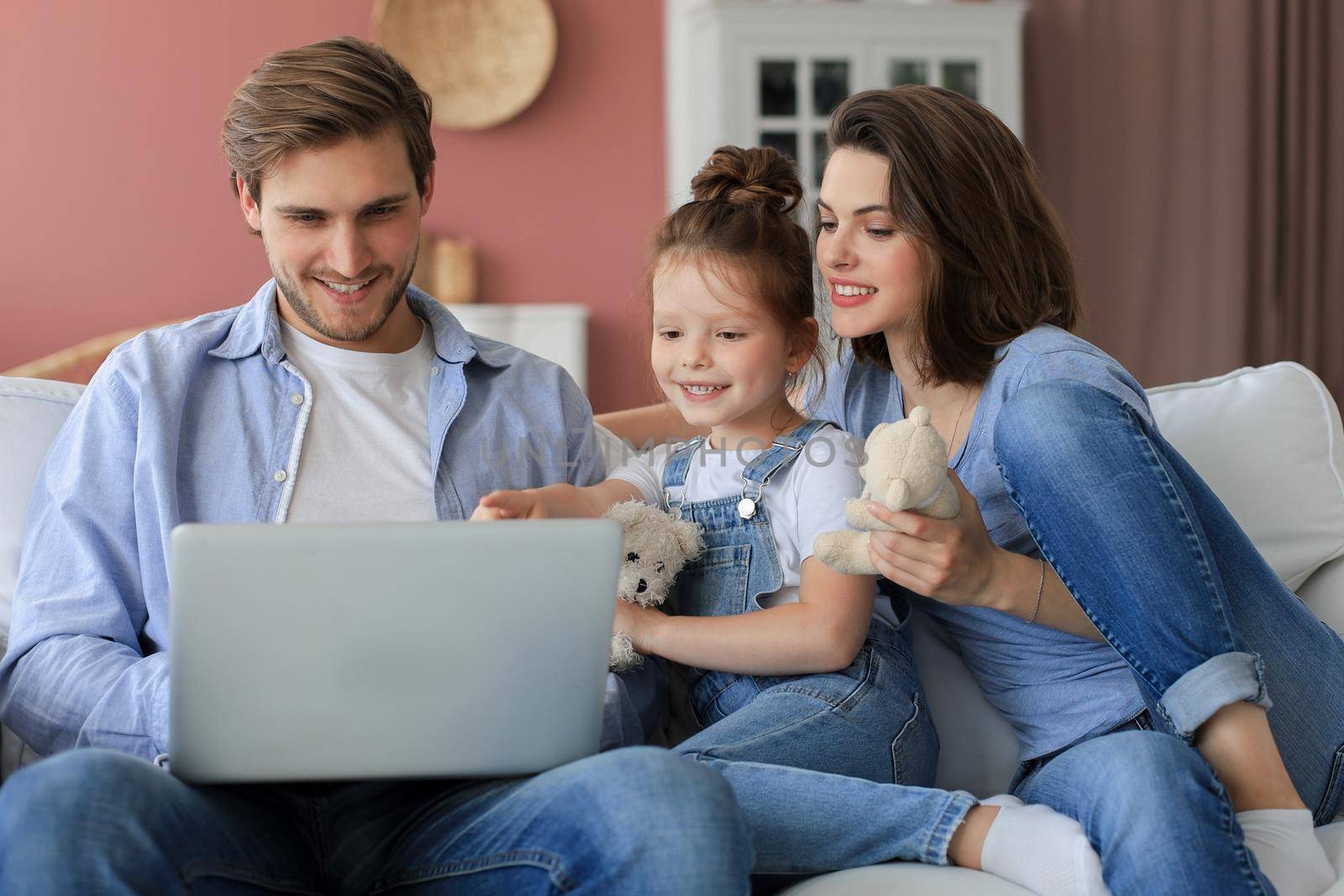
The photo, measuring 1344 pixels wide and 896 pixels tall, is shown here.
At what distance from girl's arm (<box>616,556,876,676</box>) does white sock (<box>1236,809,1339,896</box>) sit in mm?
412

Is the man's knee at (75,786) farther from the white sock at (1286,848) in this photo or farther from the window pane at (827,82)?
the window pane at (827,82)

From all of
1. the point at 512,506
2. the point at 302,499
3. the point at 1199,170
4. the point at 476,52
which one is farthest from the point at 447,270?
the point at 512,506

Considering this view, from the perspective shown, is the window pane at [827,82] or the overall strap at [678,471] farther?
the window pane at [827,82]

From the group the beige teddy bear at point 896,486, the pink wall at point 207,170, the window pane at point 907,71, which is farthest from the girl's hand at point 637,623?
the window pane at point 907,71

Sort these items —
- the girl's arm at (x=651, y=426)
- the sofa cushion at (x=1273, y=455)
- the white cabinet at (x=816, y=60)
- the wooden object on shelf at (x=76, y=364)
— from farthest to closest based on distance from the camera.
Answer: the white cabinet at (x=816, y=60), the wooden object on shelf at (x=76, y=364), the girl's arm at (x=651, y=426), the sofa cushion at (x=1273, y=455)

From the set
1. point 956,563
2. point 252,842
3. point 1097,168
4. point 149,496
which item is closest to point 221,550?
point 252,842

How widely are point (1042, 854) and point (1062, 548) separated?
0.29 m

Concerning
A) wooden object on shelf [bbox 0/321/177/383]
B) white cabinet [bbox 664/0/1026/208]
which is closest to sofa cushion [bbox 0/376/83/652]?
wooden object on shelf [bbox 0/321/177/383]

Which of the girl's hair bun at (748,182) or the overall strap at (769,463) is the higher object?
the girl's hair bun at (748,182)

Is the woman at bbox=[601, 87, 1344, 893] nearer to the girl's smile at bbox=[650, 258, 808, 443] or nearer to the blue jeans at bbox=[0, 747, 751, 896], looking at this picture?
the girl's smile at bbox=[650, 258, 808, 443]

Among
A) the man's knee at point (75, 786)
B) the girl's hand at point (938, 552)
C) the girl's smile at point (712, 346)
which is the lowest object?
the man's knee at point (75, 786)

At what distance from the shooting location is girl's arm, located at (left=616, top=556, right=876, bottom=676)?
1.34 m

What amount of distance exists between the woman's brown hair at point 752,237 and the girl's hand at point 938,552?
1.08 ft

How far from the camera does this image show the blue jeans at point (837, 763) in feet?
3.99
